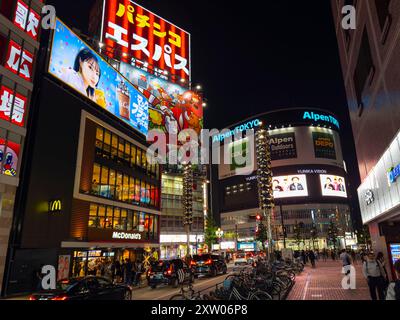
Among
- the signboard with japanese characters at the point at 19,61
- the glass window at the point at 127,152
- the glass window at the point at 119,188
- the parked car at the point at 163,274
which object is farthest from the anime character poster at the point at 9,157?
the glass window at the point at 127,152

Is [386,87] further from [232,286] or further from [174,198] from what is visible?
[174,198]

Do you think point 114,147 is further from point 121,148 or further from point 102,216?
point 102,216

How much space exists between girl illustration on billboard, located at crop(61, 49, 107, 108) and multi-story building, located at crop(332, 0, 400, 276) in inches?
878

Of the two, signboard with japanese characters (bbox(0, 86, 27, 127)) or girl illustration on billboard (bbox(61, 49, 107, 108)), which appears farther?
girl illustration on billboard (bbox(61, 49, 107, 108))

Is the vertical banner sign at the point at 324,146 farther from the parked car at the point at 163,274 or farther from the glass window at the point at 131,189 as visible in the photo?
the parked car at the point at 163,274

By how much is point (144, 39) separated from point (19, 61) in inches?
1575

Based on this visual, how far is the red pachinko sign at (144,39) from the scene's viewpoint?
53.0 metres

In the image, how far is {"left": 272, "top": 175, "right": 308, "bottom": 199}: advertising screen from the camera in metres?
108

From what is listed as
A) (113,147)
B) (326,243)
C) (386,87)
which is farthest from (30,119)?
(326,243)

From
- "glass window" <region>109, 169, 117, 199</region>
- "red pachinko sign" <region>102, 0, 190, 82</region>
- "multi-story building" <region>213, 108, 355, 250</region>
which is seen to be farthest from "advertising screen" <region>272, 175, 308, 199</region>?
"glass window" <region>109, 169, 117, 199</region>

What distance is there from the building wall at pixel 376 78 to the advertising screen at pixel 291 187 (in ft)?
303

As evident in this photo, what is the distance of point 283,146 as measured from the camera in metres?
114

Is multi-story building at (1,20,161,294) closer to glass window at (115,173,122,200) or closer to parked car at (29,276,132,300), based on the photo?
glass window at (115,173,122,200)
